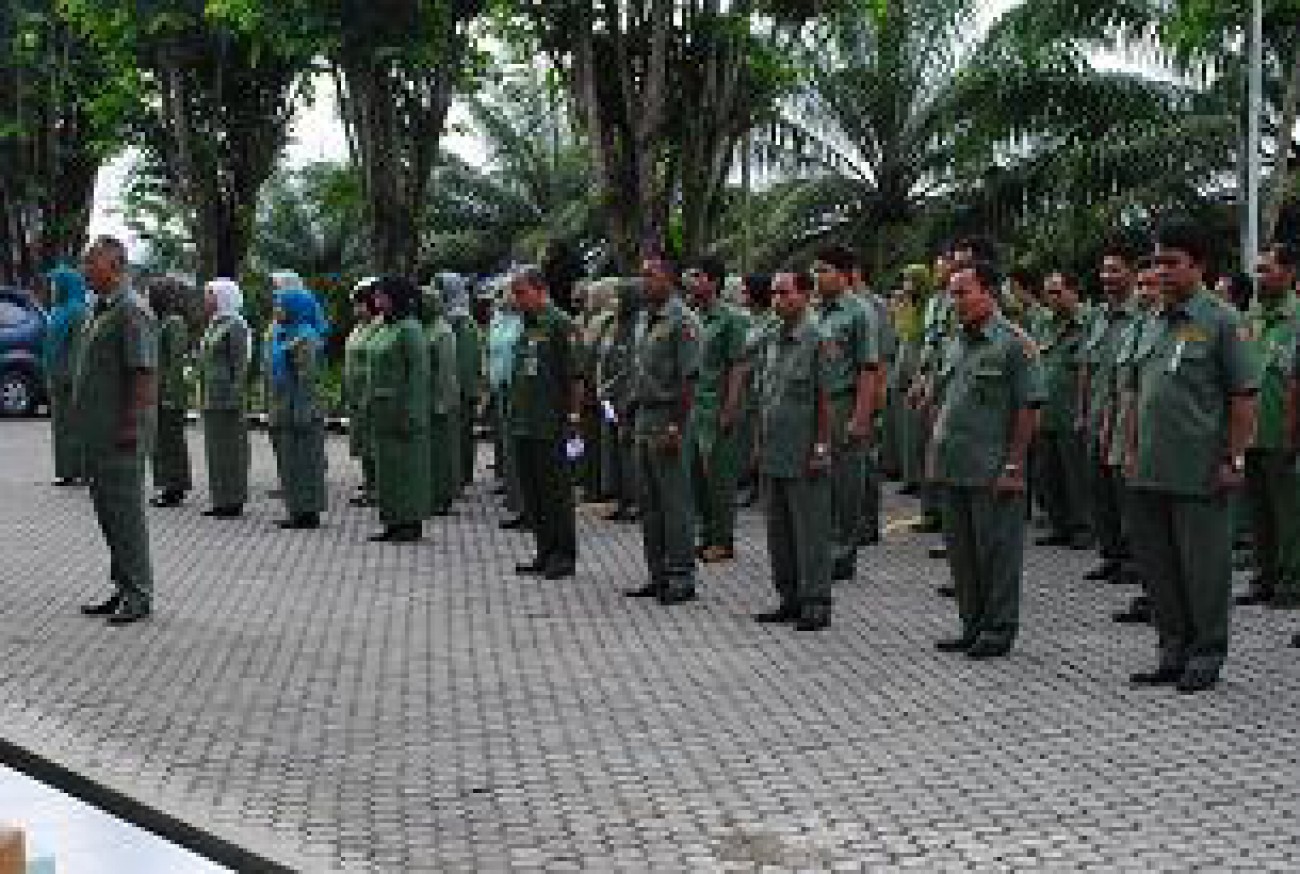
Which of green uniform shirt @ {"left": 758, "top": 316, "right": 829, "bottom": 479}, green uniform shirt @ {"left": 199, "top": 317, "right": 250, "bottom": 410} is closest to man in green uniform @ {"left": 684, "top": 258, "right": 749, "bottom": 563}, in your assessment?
green uniform shirt @ {"left": 758, "top": 316, "right": 829, "bottom": 479}

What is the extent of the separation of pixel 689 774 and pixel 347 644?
3.37m

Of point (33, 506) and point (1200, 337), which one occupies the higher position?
point (1200, 337)

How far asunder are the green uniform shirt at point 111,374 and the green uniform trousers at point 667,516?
2755 millimetres

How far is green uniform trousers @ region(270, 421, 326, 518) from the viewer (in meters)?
16.1

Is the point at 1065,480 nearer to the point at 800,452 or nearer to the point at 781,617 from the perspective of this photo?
the point at 781,617

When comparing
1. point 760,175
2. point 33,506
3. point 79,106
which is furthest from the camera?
point 79,106

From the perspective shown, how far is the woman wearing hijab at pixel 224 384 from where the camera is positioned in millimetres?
16625

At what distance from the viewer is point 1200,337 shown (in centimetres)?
960

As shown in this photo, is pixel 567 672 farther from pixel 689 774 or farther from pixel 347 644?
pixel 689 774

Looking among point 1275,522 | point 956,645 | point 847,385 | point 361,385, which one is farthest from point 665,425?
point 361,385

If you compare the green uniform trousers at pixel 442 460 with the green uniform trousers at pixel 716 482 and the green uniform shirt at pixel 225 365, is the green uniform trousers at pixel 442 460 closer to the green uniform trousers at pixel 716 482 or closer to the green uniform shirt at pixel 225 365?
the green uniform shirt at pixel 225 365

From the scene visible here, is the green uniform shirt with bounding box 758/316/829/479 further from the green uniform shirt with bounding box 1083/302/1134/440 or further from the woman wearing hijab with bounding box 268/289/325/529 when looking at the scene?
the woman wearing hijab with bounding box 268/289/325/529

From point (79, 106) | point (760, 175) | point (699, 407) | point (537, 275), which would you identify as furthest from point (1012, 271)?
point (79, 106)

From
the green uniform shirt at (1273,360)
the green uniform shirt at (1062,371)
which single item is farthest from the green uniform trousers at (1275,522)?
the green uniform shirt at (1062,371)
